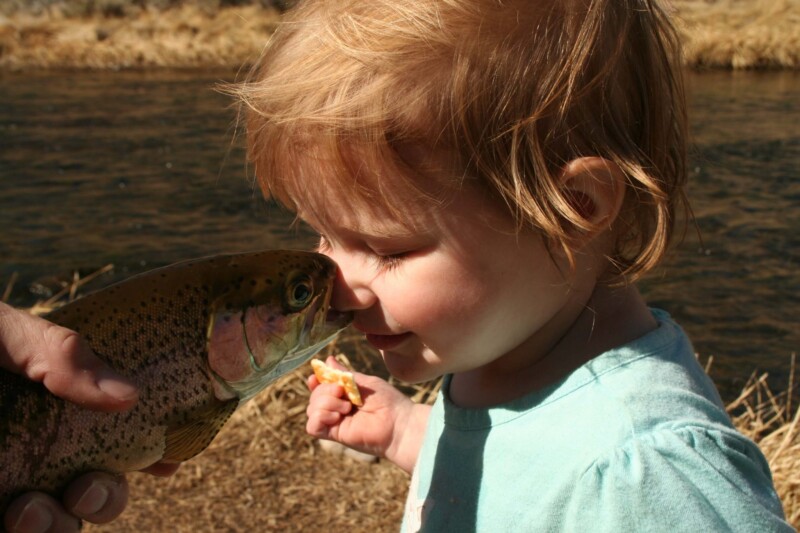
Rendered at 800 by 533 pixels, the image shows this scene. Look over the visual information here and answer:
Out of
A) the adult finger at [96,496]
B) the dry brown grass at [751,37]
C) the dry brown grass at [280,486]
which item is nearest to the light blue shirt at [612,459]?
the adult finger at [96,496]

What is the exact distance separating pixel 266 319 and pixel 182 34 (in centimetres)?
2457

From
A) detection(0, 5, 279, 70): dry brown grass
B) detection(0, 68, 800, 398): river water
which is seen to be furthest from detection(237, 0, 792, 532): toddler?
detection(0, 5, 279, 70): dry brown grass

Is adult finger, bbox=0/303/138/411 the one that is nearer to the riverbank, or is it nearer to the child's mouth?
the child's mouth

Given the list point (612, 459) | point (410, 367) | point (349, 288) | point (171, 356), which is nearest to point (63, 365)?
point (171, 356)

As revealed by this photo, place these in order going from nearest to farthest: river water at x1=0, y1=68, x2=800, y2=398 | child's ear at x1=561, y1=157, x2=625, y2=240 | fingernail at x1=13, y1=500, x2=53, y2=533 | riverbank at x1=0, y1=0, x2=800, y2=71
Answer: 1. fingernail at x1=13, y1=500, x2=53, y2=533
2. child's ear at x1=561, y1=157, x2=625, y2=240
3. river water at x1=0, y1=68, x2=800, y2=398
4. riverbank at x1=0, y1=0, x2=800, y2=71

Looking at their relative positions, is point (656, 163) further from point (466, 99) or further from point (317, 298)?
point (317, 298)

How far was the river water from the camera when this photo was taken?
23.3 ft

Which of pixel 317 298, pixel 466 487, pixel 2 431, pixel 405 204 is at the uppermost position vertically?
pixel 405 204

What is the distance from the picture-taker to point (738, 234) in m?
8.37

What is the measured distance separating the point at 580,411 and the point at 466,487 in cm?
40

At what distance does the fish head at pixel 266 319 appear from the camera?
217 centimetres

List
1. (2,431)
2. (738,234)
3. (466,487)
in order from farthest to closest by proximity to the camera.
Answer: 1. (738,234)
2. (466,487)
3. (2,431)

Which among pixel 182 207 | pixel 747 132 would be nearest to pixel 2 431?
pixel 182 207

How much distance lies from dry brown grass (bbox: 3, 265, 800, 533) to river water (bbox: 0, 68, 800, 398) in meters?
1.30
